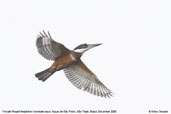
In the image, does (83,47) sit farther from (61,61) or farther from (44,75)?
(44,75)

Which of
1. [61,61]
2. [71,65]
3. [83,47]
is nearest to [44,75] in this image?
[61,61]

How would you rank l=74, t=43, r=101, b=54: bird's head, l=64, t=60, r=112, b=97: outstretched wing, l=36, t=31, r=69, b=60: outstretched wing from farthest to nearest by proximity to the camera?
l=64, t=60, r=112, b=97: outstretched wing, l=74, t=43, r=101, b=54: bird's head, l=36, t=31, r=69, b=60: outstretched wing

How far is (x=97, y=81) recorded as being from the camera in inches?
838

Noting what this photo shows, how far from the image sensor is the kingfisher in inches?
800

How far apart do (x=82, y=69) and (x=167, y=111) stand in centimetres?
227

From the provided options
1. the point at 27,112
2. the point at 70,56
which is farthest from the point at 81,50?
the point at 27,112

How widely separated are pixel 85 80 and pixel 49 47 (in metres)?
1.54

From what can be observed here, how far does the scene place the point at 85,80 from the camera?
21.4m

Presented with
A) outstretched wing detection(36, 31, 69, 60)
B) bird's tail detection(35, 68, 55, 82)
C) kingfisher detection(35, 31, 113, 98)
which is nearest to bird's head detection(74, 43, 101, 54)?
kingfisher detection(35, 31, 113, 98)

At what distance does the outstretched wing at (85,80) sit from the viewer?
69.6 ft

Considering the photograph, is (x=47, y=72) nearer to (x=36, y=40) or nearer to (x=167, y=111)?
(x=36, y=40)

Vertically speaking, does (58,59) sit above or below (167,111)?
above

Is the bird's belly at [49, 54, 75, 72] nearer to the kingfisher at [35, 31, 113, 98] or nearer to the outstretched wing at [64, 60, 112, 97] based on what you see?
the kingfisher at [35, 31, 113, 98]

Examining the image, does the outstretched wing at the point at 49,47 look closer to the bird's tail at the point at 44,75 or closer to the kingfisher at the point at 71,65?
the kingfisher at the point at 71,65
